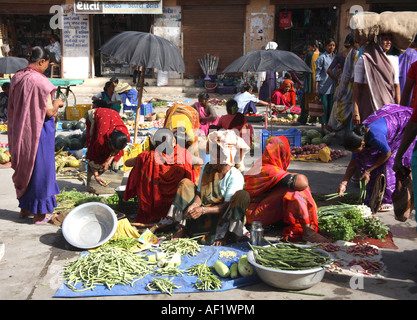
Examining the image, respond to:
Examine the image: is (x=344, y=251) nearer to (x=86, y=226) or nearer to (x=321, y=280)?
(x=321, y=280)

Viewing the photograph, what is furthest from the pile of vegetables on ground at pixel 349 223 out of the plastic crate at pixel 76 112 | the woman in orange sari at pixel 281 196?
the plastic crate at pixel 76 112

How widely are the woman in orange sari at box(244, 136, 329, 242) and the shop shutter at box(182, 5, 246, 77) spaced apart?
1263cm

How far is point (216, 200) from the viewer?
178 inches

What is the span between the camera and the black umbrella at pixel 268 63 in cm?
682

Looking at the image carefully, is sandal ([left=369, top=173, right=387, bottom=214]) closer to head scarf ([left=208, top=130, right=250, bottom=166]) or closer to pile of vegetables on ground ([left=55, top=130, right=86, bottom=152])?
head scarf ([left=208, top=130, right=250, bottom=166])

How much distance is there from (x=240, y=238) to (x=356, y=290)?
4.27ft

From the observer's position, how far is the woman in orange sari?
14.4 ft

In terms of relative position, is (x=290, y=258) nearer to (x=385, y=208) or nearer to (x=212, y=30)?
(x=385, y=208)

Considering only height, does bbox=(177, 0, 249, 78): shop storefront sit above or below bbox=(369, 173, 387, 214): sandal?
above

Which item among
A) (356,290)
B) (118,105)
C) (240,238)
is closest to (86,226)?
(240,238)

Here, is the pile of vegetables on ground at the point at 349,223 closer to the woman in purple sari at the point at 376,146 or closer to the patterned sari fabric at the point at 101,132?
the woman in purple sari at the point at 376,146

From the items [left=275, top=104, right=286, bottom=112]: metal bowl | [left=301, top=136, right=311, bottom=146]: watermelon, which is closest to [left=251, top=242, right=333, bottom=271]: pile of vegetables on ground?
[left=301, top=136, right=311, bottom=146]: watermelon

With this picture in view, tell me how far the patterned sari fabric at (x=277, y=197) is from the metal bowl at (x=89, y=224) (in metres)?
1.40

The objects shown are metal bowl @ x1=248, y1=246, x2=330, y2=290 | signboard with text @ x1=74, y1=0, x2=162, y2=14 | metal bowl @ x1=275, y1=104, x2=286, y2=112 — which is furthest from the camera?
signboard with text @ x1=74, y1=0, x2=162, y2=14
